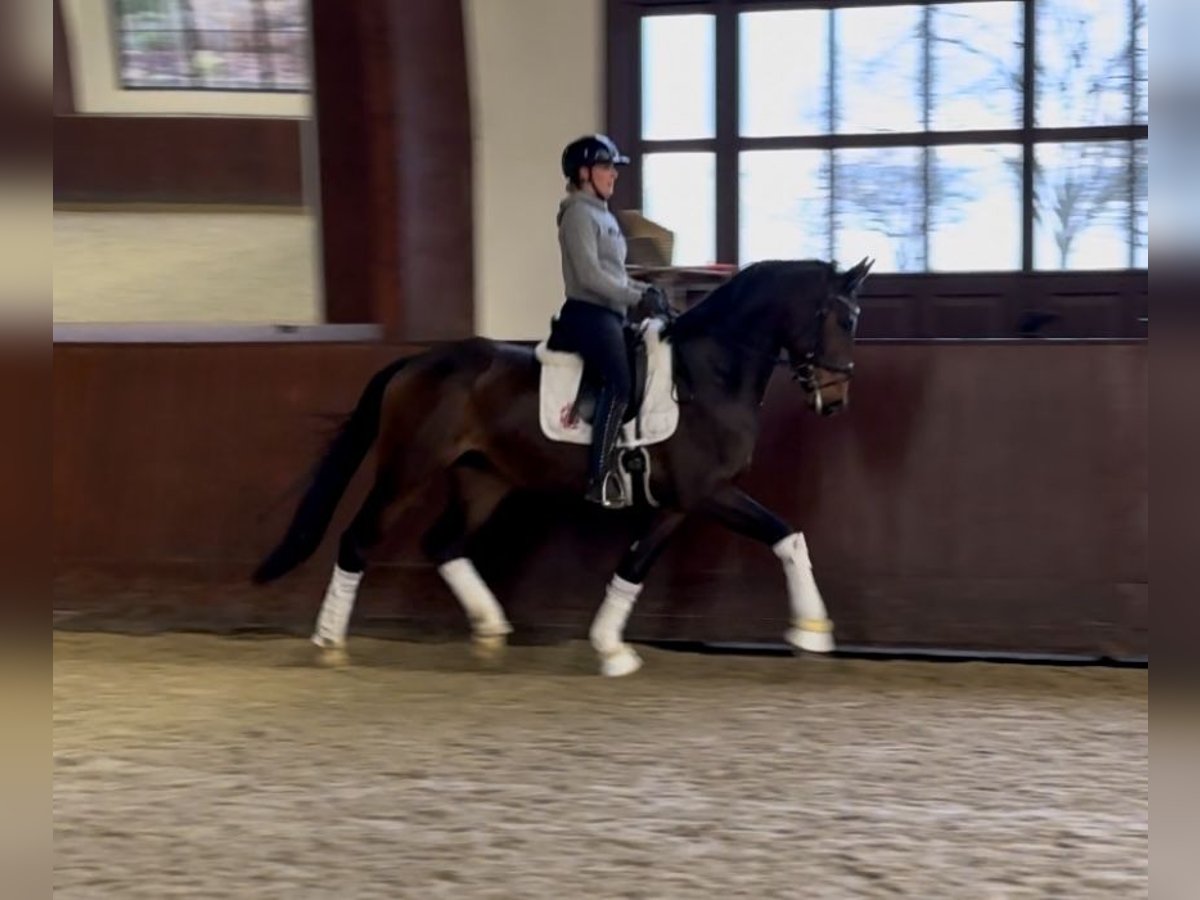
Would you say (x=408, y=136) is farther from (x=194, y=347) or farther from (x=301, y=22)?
(x=301, y=22)

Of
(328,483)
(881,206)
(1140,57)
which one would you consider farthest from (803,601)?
(1140,57)

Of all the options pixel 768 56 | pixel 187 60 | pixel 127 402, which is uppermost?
pixel 187 60

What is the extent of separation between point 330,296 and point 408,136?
109 cm

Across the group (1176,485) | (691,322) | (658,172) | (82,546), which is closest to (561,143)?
(658,172)

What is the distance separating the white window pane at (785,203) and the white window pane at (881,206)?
9 centimetres

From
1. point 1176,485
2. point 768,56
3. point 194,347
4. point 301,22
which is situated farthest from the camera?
point 301,22

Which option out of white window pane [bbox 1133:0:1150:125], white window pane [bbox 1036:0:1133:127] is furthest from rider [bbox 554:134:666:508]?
white window pane [bbox 1133:0:1150:125]

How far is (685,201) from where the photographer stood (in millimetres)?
7293

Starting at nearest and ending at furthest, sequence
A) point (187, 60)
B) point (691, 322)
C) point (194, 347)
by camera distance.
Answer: point (691, 322) → point (194, 347) → point (187, 60)

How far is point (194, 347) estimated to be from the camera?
6.55 m

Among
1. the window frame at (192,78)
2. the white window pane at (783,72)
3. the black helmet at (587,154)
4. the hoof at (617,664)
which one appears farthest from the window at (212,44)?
the hoof at (617,664)

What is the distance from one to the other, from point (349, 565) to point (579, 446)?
1144 mm

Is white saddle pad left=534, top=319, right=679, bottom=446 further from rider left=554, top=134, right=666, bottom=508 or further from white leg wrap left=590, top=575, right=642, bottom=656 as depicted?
white leg wrap left=590, top=575, right=642, bottom=656

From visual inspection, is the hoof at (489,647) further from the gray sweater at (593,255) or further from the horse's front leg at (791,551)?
the gray sweater at (593,255)
